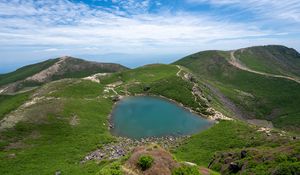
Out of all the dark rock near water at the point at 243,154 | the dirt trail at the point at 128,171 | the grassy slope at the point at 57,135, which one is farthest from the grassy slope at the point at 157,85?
the dirt trail at the point at 128,171

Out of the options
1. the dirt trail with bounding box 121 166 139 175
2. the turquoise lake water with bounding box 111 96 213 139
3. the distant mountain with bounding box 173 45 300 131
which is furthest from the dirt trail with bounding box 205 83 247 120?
the dirt trail with bounding box 121 166 139 175

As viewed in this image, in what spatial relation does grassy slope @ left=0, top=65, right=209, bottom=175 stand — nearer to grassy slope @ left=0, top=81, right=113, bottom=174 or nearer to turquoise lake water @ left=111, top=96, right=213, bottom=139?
grassy slope @ left=0, top=81, right=113, bottom=174

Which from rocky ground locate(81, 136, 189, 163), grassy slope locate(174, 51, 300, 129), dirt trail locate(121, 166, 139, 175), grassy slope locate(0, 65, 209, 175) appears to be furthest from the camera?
grassy slope locate(174, 51, 300, 129)

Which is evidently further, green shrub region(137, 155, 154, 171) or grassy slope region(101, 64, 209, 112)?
grassy slope region(101, 64, 209, 112)

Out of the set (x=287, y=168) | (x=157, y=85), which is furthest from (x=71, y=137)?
(x=157, y=85)

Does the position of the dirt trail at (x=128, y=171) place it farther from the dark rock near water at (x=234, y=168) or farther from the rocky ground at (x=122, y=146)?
the rocky ground at (x=122, y=146)

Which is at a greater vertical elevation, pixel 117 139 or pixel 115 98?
pixel 115 98

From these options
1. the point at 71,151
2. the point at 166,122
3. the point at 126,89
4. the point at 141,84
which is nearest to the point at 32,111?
the point at 71,151

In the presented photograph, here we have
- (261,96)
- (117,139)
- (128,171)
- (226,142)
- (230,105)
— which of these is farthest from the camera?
(261,96)

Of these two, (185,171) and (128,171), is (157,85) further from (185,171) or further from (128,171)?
(185,171)
